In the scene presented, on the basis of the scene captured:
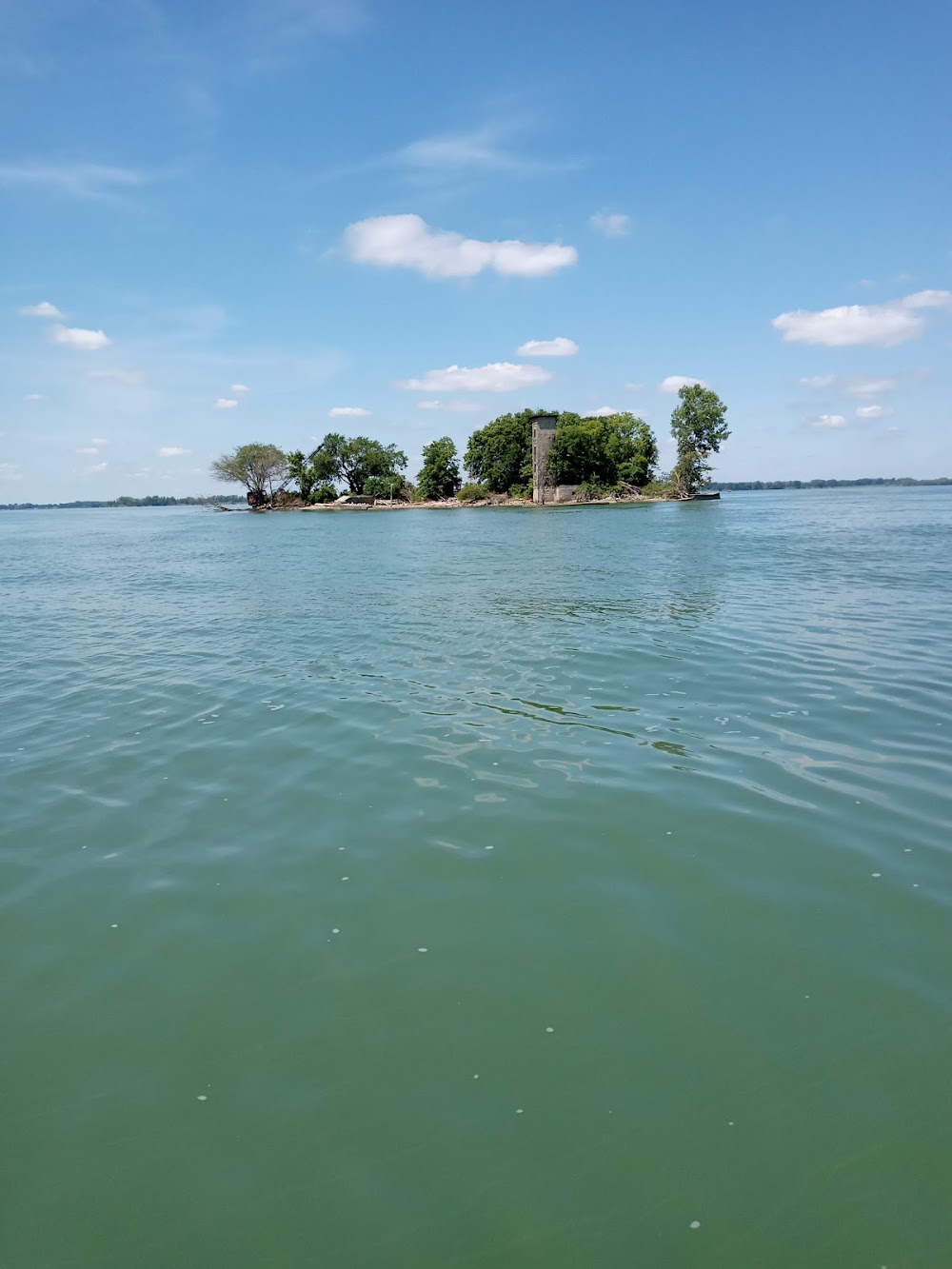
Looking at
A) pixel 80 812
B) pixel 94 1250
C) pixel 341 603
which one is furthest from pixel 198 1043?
pixel 341 603

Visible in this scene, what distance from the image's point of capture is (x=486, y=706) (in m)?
11.1

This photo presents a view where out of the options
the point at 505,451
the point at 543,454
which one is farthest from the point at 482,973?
the point at 505,451

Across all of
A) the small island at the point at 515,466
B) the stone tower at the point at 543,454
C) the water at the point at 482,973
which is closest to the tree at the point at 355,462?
the small island at the point at 515,466

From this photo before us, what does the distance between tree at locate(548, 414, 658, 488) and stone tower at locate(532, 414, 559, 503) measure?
1066 mm

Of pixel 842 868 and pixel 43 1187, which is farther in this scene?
pixel 842 868

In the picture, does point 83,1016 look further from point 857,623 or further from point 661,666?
point 857,623

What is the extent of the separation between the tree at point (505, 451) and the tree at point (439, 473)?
14.4ft

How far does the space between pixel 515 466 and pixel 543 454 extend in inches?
446

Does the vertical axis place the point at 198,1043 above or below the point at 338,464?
below

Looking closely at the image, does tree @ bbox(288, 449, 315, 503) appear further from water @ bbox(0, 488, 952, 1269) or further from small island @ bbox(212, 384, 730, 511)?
water @ bbox(0, 488, 952, 1269)

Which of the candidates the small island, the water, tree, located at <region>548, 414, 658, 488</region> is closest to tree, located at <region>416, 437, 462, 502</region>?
the small island

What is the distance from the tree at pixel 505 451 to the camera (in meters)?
123

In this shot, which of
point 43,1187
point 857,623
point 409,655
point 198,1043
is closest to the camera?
point 43,1187

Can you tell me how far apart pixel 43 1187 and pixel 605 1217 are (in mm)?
2719
